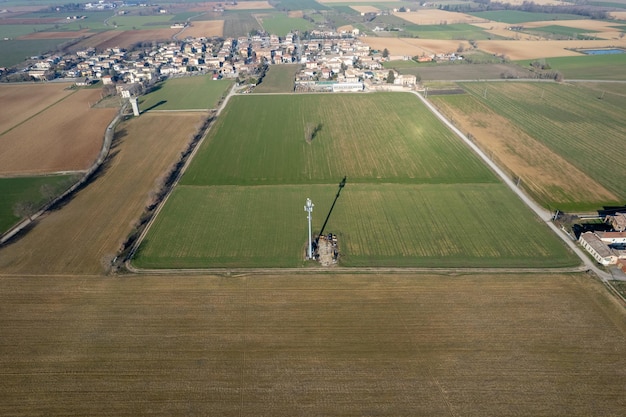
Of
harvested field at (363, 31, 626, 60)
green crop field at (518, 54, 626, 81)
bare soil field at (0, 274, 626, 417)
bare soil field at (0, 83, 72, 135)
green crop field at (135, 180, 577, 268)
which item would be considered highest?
harvested field at (363, 31, 626, 60)

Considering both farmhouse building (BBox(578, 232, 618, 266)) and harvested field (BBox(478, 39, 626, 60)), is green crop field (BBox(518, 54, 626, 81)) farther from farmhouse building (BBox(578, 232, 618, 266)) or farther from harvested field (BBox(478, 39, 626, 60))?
farmhouse building (BBox(578, 232, 618, 266))

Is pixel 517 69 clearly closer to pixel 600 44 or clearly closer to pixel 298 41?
pixel 600 44

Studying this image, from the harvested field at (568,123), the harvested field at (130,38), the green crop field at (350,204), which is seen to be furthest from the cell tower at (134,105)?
the harvested field at (130,38)

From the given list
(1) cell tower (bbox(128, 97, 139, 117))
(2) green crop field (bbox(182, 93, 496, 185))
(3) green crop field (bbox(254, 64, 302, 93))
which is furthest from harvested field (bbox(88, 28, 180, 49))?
(2) green crop field (bbox(182, 93, 496, 185))

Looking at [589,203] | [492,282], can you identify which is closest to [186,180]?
[492,282]

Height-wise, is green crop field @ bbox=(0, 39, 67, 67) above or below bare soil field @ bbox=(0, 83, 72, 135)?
above

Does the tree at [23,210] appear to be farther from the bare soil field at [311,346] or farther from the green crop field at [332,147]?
the green crop field at [332,147]

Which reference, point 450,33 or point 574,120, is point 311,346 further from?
point 450,33

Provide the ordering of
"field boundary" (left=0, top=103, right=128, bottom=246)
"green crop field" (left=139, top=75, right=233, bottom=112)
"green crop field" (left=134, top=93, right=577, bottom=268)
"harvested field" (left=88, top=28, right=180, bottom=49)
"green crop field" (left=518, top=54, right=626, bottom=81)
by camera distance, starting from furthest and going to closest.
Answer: "harvested field" (left=88, top=28, right=180, bottom=49) < "green crop field" (left=518, top=54, right=626, bottom=81) < "green crop field" (left=139, top=75, right=233, bottom=112) < "field boundary" (left=0, top=103, right=128, bottom=246) < "green crop field" (left=134, top=93, right=577, bottom=268)
